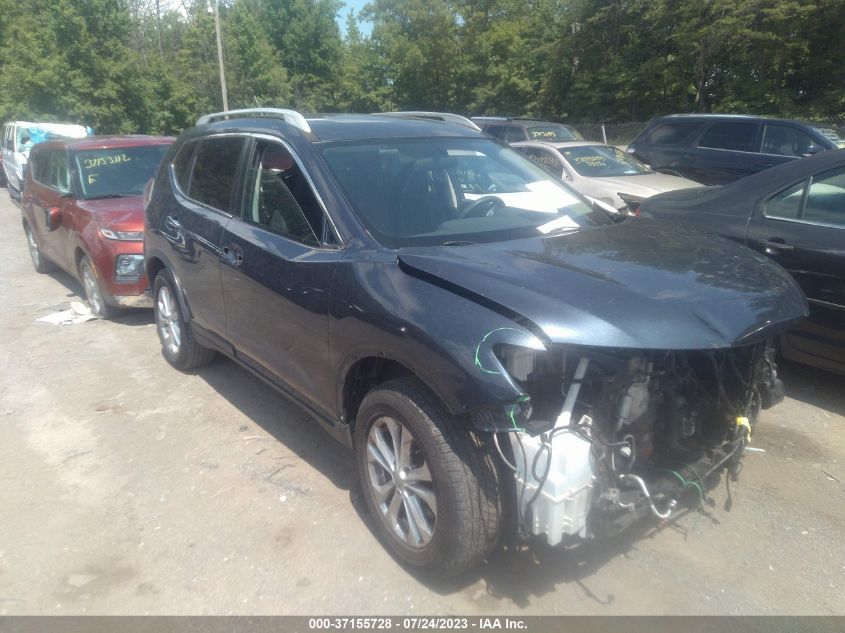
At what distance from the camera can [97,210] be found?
6.59 meters

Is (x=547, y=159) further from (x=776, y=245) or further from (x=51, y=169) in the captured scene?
(x=51, y=169)

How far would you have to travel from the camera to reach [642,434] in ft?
8.95

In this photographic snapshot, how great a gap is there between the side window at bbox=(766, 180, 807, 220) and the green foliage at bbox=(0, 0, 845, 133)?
21.5 meters

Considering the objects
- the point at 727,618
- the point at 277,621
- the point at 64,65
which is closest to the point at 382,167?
the point at 277,621

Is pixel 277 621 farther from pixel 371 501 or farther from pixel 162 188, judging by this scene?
pixel 162 188

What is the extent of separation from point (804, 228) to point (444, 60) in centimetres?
3419

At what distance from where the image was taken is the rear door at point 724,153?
11078 millimetres

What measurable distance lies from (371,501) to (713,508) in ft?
5.63

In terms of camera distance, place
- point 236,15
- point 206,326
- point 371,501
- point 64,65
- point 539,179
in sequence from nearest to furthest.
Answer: point 371,501
point 539,179
point 206,326
point 64,65
point 236,15

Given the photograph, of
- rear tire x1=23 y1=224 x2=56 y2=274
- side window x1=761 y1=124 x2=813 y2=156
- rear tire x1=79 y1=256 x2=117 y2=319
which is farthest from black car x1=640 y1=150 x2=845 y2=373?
rear tire x1=23 y1=224 x2=56 y2=274

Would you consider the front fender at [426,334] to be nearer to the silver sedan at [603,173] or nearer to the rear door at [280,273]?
the rear door at [280,273]

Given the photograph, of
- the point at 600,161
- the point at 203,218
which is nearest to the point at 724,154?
the point at 600,161

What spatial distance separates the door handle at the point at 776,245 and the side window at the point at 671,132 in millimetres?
8286

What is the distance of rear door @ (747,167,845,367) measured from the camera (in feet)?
13.2
